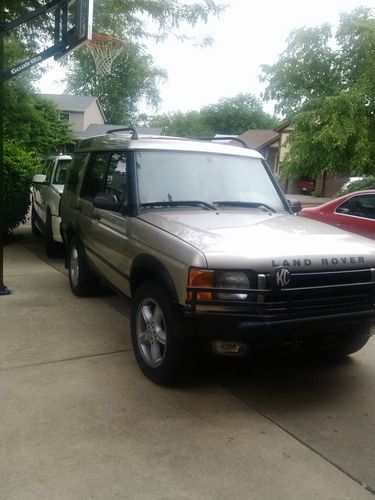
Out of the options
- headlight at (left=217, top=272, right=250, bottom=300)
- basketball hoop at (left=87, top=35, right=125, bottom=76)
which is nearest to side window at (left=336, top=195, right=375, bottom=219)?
headlight at (left=217, top=272, right=250, bottom=300)

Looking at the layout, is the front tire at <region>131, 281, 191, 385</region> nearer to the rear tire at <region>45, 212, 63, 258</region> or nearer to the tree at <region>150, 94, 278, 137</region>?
the rear tire at <region>45, 212, 63, 258</region>

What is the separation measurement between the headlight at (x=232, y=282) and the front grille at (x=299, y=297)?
3 centimetres

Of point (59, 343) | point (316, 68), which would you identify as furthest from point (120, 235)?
point (316, 68)

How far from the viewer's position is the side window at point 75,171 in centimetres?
635

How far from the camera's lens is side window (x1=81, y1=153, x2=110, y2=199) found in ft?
17.9

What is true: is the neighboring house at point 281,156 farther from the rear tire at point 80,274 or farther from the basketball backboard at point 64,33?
the rear tire at point 80,274

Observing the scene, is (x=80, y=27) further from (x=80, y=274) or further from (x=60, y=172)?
(x=60, y=172)

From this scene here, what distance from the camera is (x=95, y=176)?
573 cm

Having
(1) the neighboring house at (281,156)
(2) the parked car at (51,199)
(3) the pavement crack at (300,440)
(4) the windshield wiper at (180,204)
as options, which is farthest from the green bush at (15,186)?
(1) the neighboring house at (281,156)

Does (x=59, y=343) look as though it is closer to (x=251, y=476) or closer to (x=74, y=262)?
(x=74, y=262)

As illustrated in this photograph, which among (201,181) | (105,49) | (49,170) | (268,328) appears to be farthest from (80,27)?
(105,49)

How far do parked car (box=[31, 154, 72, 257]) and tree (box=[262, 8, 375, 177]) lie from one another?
49.2 feet

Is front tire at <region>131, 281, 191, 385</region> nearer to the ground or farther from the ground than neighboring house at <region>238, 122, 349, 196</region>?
nearer to the ground

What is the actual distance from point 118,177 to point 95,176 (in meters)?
0.84
